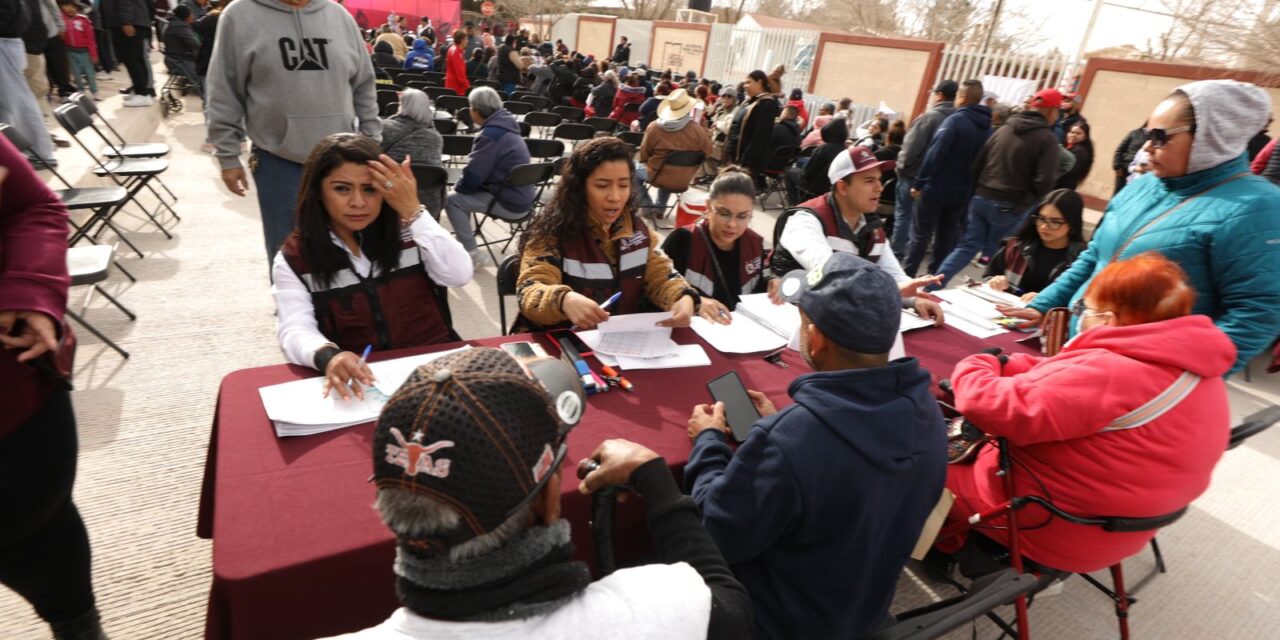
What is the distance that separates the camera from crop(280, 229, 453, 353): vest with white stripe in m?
1.81

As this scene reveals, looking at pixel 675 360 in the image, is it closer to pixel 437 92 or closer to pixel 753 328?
pixel 753 328

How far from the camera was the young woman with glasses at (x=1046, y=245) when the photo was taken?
3.37 m

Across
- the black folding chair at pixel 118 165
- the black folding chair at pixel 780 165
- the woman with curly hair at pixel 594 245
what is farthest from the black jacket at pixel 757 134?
the black folding chair at pixel 118 165

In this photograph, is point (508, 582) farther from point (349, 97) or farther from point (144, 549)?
point (349, 97)

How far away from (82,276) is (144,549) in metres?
1.60

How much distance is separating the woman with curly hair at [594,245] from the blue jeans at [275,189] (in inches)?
53.4

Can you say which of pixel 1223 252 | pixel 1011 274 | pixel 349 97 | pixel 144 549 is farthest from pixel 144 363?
pixel 1011 274

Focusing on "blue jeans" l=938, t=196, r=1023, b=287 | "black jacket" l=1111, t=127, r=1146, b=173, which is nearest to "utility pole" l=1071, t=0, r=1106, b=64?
"black jacket" l=1111, t=127, r=1146, b=173

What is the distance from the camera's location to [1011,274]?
Result: 3.65 m

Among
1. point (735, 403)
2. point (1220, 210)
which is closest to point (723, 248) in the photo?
point (735, 403)

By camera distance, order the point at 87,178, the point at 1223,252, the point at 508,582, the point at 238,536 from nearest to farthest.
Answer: the point at 508,582 → the point at 238,536 → the point at 1223,252 → the point at 87,178

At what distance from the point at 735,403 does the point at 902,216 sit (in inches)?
198

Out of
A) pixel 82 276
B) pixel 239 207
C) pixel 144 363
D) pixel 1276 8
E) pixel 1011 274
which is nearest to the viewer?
pixel 82 276

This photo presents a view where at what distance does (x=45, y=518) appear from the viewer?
129 centimetres
